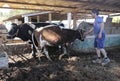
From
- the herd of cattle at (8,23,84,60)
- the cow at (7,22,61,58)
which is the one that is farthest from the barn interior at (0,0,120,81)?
the cow at (7,22,61,58)

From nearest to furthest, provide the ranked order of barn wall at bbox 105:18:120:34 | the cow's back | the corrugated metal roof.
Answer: the corrugated metal roof → the cow's back → barn wall at bbox 105:18:120:34

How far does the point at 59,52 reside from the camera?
7.56 m

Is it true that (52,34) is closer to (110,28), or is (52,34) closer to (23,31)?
(23,31)

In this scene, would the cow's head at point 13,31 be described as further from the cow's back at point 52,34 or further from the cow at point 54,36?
the cow's back at point 52,34

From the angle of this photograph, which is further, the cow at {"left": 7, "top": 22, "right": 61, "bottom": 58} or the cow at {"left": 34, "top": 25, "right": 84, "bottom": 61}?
the cow at {"left": 7, "top": 22, "right": 61, "bottom": 58}

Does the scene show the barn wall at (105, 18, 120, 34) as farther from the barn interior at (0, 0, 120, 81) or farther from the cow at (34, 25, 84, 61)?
the cow at (34, 25, 84, 61)

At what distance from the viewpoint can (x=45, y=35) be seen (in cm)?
686

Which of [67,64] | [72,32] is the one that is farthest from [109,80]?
[72,32]

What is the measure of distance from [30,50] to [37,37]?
1366mm

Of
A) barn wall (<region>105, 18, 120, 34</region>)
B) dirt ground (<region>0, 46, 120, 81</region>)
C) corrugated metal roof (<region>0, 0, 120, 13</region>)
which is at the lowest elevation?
dirt ground (<region>0, 46, 120, 81</region>)

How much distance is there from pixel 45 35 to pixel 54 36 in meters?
0.30

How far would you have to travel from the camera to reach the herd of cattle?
6.88 meters

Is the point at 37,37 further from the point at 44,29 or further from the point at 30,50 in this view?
the point at 30,50

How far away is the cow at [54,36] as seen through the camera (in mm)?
6868
